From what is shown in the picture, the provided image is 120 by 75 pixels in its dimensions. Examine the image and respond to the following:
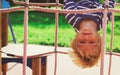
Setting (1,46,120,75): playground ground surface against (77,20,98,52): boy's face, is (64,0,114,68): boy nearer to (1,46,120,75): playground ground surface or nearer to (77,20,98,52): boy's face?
(77,20,98,52): boy's face

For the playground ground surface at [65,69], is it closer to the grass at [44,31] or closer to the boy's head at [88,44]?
the boy's head at [88,44]

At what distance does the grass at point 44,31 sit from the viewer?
452cm

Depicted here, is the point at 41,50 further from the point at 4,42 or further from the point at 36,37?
the point at 36,37

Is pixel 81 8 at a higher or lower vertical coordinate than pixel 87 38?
higher

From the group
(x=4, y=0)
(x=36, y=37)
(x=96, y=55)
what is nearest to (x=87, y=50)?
(x=96, y=55)

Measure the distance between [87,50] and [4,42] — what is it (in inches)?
31.0

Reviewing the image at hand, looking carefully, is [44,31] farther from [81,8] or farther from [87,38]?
[87,38]

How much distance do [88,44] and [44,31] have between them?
143 inches

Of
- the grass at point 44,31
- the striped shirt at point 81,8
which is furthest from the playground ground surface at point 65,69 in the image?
the grass at point 44,31

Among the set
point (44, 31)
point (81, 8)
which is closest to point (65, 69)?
point (81, 8)

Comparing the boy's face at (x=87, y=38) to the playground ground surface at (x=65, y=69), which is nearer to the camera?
the boy's face at (x=87, y=38)

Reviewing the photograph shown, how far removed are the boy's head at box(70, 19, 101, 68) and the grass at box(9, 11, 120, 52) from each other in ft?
9.11

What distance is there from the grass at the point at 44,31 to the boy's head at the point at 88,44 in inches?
109

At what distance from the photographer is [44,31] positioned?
501 cm
